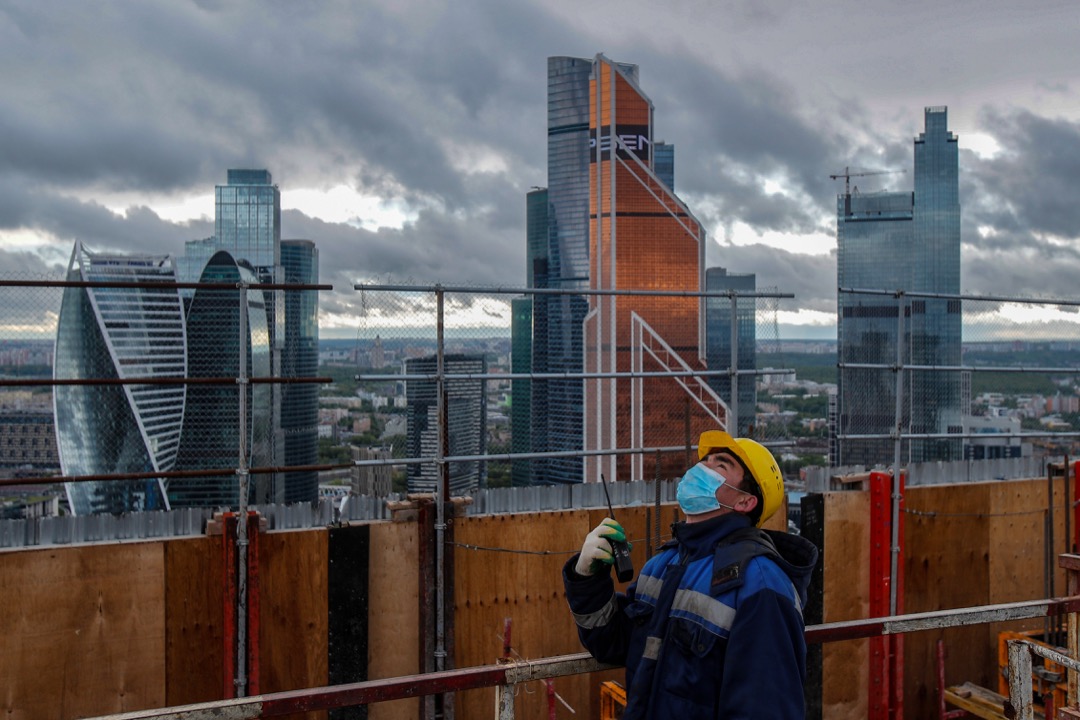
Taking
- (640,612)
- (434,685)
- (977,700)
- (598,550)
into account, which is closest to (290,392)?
(434,685)

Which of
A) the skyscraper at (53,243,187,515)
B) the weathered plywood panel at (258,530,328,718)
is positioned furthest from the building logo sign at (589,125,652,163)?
the weathered plywood panel at (258,530,328,718)

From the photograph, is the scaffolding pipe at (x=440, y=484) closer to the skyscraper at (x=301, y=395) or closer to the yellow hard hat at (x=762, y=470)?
the skyscraper at (x=301, y=395)

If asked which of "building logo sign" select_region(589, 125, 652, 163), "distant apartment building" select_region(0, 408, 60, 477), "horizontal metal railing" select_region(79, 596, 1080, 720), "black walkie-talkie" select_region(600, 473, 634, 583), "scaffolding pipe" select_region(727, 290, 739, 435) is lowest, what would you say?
"horizontal metal railing" select_region(79, 596, 1080, 720)

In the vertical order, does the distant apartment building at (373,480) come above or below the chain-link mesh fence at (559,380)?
below

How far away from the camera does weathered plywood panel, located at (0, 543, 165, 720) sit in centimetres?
512

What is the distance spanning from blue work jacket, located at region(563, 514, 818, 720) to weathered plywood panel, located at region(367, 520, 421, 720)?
3.24m

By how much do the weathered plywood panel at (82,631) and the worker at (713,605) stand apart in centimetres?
358

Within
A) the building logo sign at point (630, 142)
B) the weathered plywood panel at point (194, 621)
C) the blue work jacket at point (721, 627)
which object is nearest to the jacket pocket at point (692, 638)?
the blue work jacket at point (721, 627)

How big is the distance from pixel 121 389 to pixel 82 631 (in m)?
1.82

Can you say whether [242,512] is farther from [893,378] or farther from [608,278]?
[608,278]

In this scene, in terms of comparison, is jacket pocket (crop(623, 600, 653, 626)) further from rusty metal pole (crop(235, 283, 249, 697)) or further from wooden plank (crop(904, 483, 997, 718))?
wooden plank (crop(904, 483, 997, 718))

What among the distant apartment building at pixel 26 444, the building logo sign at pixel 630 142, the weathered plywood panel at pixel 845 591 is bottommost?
the weathered plywood panel at pixel 845 591

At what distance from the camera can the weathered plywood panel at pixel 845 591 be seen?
6.91 meters

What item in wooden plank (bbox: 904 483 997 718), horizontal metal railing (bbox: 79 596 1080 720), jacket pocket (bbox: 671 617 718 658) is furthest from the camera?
wooden plank (bbox: 904 483 997 718)
